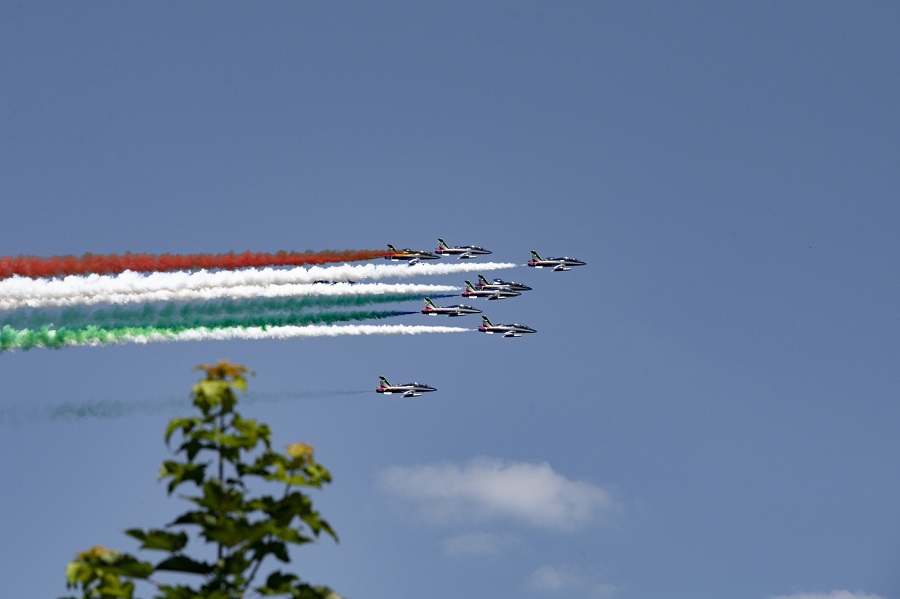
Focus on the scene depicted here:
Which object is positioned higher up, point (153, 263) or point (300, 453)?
point (153, 263)

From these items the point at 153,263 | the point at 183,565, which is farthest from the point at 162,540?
the point at 153,263

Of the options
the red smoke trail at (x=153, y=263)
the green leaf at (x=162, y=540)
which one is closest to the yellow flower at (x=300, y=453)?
the green leaf at (x=162, y=540)

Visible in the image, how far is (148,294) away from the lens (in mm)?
160250

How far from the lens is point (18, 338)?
490ft

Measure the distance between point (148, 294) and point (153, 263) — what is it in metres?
4.44

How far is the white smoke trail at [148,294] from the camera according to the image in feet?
484

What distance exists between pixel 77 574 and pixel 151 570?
144 cm

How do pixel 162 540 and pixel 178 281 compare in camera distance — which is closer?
pixel 162 540

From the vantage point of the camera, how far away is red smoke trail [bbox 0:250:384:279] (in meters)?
145

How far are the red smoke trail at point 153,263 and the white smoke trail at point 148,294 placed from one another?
1951 millimetres

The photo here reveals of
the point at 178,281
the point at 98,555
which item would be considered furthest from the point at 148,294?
the point at 98,555

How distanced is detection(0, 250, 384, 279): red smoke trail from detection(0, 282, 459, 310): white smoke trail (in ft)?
6.40

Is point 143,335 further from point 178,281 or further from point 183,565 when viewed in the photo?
point 183,565

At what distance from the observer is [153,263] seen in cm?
15712
